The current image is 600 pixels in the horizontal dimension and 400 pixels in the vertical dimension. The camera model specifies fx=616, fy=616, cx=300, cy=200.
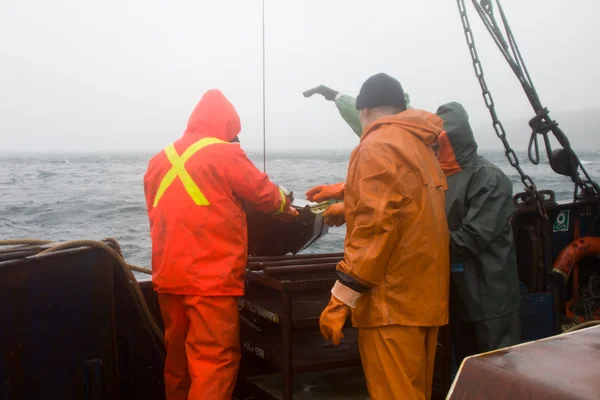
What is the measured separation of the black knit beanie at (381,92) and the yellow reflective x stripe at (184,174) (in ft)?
2.81

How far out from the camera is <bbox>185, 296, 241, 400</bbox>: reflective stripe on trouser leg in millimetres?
2949

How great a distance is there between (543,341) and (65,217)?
16762 mm

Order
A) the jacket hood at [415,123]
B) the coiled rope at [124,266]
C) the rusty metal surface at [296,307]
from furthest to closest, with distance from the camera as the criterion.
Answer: the rusty metal surface at [296,307] → the coiled rope at [124,266] → the jacket hood at [415,123]

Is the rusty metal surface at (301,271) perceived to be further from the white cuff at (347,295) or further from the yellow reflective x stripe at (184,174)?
the white cuff at (347,295)

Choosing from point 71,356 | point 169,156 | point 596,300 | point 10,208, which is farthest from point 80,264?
point 10,208

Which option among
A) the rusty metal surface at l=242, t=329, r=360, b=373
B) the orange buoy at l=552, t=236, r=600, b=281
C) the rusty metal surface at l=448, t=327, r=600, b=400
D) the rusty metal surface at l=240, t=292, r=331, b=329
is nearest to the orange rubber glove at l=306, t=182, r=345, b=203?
the rusty metal surface at l=240, t=292, r=331, b=329

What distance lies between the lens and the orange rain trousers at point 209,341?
2.95 m

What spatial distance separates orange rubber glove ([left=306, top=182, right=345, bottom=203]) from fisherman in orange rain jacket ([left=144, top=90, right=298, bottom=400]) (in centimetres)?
41

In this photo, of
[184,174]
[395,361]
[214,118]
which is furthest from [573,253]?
[184,174]

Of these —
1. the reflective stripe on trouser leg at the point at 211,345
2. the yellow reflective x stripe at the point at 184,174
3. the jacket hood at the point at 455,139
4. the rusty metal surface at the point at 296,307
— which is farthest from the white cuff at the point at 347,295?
the jacket hood at the point at 455,139

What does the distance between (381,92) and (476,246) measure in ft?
3.16

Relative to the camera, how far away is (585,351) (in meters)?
1.31

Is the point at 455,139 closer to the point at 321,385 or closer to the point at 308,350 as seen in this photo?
the point at 308,350

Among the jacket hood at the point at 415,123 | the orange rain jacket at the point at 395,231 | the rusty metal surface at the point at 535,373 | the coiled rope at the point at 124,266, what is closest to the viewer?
the rusty metal surface at the point at 535,373
